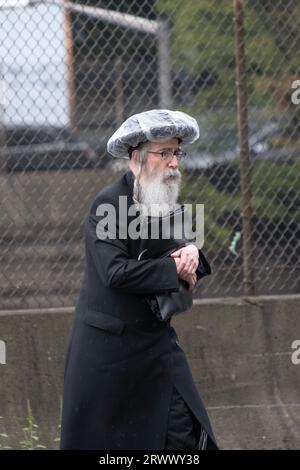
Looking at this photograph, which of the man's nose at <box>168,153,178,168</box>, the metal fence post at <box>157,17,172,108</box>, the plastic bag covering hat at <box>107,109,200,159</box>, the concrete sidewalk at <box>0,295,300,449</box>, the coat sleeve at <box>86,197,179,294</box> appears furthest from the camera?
the metal fence post at <box>157,17,172,108</box>

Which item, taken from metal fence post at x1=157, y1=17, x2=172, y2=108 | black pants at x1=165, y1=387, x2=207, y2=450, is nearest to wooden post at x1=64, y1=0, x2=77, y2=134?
metal fence post at x1=157, y1=17, x2=172, y2=108

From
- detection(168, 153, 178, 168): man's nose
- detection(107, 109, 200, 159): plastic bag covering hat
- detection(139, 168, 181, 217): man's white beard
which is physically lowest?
detection(139, 168, 181, 217): man's white beard

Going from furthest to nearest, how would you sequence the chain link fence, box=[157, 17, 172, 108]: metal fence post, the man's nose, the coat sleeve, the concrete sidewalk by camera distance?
1. box=[157, 17, 172, 108]: metal fence post
2. the chain link fence
3. the concrete sidewalk
4. the man's nose
5. the coat sleeve

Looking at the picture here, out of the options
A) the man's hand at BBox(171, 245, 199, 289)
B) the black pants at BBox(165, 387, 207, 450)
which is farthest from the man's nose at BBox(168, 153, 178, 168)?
the black pants at BBox(165, 387, 207, 450)

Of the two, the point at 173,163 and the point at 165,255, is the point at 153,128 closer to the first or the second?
the point at 173,163

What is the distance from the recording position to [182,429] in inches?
173

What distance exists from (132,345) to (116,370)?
0.12 meters

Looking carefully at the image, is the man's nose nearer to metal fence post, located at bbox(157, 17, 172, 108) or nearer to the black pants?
the black pants

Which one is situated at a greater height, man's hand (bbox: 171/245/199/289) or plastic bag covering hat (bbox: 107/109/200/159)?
plastic bag covering hat (bbox: 107/109/200/159)

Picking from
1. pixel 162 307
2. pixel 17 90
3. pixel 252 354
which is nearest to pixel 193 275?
pixel 162 307

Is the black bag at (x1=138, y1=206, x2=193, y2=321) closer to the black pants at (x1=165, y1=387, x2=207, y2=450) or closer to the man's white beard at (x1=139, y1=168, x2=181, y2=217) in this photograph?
the man's white beard at (x1=139, y1=168, x2=181, y2=217)

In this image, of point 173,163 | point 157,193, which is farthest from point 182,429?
point 173,163

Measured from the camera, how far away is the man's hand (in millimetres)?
4270

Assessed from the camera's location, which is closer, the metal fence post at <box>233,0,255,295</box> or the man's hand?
the man's hand
